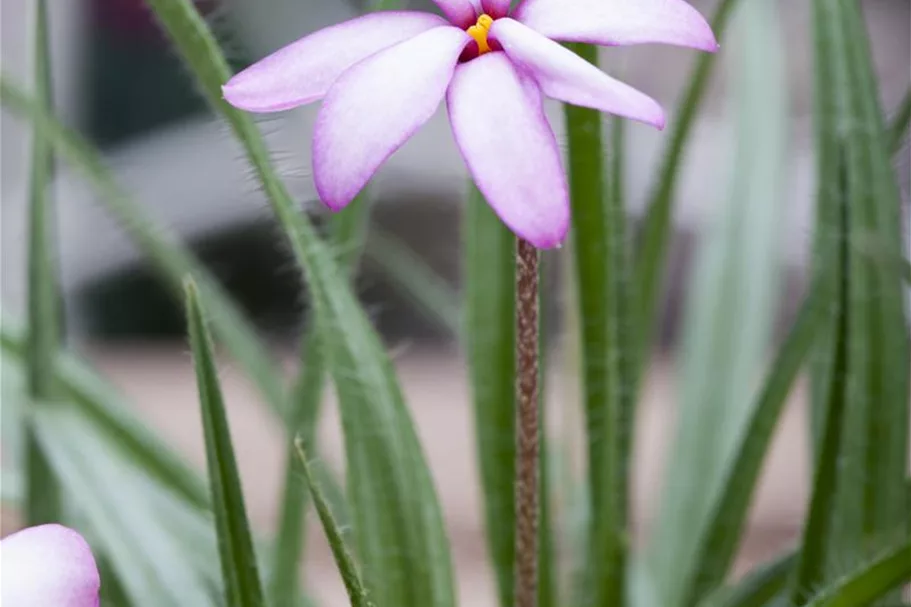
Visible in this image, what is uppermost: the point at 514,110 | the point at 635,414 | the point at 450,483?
the point at 514,110

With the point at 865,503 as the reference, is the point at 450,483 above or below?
below

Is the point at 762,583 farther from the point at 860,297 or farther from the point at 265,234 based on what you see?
the point at 265,234

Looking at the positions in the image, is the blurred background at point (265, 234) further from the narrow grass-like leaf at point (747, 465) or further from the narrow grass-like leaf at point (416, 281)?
the narrow grass-like leaf at point (747, 465)

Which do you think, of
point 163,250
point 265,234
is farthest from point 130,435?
point 265,234

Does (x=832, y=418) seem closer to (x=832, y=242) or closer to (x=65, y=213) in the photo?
Result: (x=832, y=242)

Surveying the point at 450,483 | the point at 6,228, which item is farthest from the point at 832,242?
the point at 6,228

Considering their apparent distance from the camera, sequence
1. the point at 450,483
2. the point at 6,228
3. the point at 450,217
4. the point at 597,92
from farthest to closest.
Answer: the point at 450,217 < the point at 6,228 < the point at 450,483 < the point at 597,92

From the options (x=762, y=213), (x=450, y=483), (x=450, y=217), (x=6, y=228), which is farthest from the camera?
(x=450, y=217)
